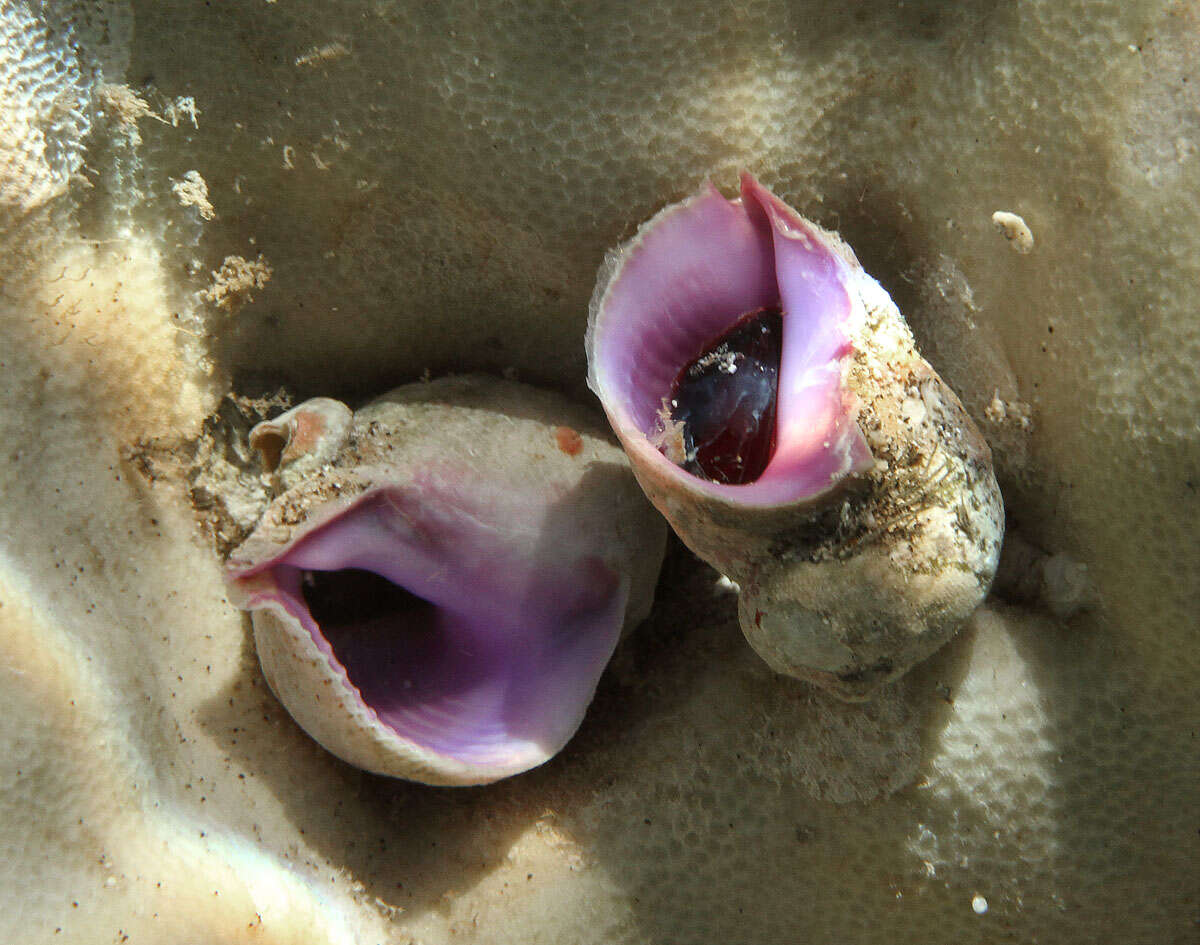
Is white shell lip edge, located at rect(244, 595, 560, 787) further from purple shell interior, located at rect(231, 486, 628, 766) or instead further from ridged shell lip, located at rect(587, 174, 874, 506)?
ridged shell lip, located at rect(587, 174, 874, 506)

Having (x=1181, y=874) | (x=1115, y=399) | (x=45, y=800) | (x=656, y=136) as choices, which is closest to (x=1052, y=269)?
(x=1115, y=399)

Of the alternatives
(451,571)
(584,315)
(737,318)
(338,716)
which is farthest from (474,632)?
(737,318)

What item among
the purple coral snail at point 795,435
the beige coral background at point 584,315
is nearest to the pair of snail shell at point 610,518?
the purple coral snail at point 795,435

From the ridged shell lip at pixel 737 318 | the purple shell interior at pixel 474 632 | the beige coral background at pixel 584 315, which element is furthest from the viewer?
the purple shell interior at pixel 474 632

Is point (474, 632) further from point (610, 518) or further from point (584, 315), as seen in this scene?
point (584, 315)

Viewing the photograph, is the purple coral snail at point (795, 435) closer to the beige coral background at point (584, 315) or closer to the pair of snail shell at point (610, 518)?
the pair of snail shell at point (610, 518)

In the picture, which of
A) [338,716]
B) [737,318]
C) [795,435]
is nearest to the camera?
[795,435]

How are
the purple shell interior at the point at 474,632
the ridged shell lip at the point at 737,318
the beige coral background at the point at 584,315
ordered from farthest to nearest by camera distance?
the purple shell interior at the point at 474,632
the beige coral background at the point at 584,315
the ridged shell lip at the point at 737,318
